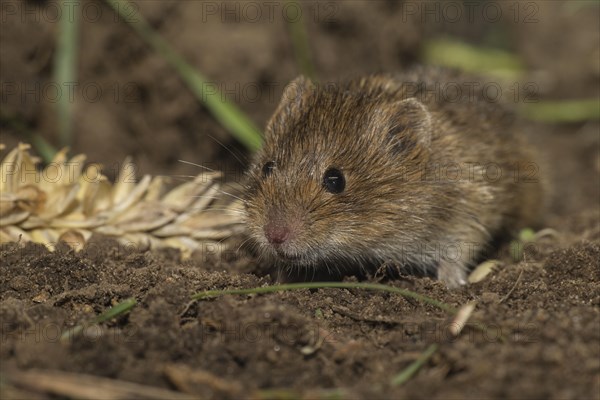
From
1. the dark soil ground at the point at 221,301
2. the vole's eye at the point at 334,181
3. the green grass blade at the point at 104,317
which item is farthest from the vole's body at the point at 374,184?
the green grass blade at the point at 104,317

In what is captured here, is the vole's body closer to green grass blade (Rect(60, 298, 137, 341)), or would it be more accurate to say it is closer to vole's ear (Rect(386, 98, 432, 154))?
vole's ear (Rect(386, 98, 432, 154))

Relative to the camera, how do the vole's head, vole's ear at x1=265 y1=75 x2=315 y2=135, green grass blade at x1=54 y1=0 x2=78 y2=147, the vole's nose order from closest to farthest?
the vole's nose, the vole's head, vole's ear at x1=265 y1=75 x2=315 y2=135, green grass blade at x1=54 y1=0 x2=78 y2=147

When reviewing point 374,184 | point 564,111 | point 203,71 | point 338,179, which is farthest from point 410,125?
point 564,111

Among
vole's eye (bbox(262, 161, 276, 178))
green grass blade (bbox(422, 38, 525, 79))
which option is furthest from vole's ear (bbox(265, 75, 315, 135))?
green grass blade (bbox(422, 38, 525, 79))

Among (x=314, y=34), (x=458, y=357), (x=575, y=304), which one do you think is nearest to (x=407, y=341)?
(x=458, y=357)

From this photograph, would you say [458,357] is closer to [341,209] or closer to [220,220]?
[341,209]

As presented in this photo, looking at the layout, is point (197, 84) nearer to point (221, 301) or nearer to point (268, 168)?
point (268, 168)

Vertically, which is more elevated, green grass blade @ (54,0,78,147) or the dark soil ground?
green grass blade @ (54,0,78,147)

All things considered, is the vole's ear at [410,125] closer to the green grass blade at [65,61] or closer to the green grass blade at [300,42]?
the green grass blade at [300,42]
